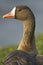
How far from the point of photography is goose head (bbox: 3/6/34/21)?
952cm

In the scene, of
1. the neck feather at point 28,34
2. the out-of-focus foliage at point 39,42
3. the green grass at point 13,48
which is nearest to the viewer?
the neck feather at point 28,34

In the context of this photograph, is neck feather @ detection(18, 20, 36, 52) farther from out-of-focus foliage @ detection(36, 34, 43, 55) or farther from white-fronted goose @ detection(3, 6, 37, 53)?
out-of-focus foliage @ detection(36, 34, 43, 55)

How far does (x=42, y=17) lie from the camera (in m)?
15.8

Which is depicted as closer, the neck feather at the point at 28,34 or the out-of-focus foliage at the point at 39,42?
the neck feather at the point at 28,34

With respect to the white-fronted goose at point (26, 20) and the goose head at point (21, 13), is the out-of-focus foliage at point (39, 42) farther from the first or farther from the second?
the goose head at point (21, 13)

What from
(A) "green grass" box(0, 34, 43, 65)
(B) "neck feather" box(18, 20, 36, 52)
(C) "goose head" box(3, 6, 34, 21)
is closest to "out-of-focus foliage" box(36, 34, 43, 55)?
(A) "green grass" box(0, 34, 43, 65)

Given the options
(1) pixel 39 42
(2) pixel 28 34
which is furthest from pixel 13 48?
(2) pixel 28 34

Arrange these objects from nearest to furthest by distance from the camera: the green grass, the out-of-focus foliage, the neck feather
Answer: the neck feather, the green grass, the out-of-focus foliage

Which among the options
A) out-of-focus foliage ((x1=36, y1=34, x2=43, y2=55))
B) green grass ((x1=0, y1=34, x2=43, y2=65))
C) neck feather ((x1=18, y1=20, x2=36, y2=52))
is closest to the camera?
neck feather ((x1=18, y1=20, x2=36, y2=52))

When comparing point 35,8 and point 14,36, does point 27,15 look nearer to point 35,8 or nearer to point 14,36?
point 14,36

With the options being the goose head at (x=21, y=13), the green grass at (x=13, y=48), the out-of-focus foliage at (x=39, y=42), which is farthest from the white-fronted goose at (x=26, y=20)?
the out-of-focus foliage at (x=39, y=42)

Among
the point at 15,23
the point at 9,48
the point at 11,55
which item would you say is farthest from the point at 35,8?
the point at 11,55

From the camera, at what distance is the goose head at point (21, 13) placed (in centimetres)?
952

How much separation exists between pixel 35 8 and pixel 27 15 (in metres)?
7.66
